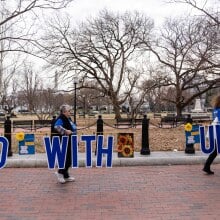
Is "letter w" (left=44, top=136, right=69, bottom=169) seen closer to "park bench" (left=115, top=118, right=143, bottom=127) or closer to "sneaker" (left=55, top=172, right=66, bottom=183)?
"sneaker" (left=55, top=172, right=66, bottom=183)

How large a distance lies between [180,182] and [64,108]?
9.05 ft

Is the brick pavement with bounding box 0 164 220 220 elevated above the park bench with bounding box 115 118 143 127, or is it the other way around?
the park bench with bounding box 115 118 143 127

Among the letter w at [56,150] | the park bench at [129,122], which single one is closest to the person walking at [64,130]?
the letter w at [56,150]

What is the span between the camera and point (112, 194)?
258 inches

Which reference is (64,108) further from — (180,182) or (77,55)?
(77,55)

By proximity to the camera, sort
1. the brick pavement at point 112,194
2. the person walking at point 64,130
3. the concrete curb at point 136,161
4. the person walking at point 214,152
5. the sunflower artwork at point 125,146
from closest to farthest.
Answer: the brick pavement at point 112,194 → the person walking at point 64,130 → the person walking at point 214,152 → the concrete curb at point 136,161 → the sunflower artwork at point 125,146

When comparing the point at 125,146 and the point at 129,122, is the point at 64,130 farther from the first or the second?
the point at 129,122

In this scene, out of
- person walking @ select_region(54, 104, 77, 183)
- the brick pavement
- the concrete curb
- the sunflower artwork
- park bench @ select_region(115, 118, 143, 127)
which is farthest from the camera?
park bench @ select_region(115, 118, 143, 127)

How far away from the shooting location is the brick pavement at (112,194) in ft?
17.9

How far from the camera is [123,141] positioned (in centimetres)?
971

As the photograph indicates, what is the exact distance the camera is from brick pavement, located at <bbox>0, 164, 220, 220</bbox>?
17.9ft

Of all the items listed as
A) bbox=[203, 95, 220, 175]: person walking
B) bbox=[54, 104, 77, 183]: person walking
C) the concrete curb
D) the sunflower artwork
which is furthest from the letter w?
bbox=[203, 95, 220, 175]: person walking

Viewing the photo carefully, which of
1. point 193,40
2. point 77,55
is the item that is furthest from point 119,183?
point 77,55

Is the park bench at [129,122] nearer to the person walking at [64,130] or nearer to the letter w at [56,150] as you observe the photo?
the person walking at [64,130]
